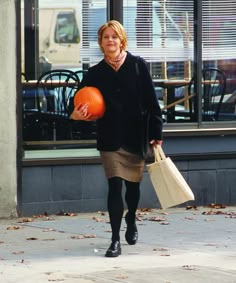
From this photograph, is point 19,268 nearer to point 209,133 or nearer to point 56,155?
point 56,155

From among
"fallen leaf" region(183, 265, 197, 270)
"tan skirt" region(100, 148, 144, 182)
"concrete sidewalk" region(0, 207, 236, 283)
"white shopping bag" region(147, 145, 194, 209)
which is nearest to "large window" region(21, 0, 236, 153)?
"concrete sidewalk" region(0, 207, 236, 283)

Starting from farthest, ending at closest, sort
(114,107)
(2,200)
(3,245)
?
(2,200)
(3,245)
(114,107)

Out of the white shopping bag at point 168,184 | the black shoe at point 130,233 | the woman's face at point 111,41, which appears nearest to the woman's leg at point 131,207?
the black shoe at point 130,233

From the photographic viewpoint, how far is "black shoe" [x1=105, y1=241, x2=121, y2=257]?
24.2ft

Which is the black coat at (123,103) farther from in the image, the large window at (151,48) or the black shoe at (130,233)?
the large window at (151,48)

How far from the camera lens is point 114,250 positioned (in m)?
7.41

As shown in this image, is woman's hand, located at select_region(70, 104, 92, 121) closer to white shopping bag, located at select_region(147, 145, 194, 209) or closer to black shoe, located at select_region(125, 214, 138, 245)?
white shopping bag, located at select_region(147, 145, 194, 209)

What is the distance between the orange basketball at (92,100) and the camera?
737cm

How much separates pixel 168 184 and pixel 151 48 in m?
2.97

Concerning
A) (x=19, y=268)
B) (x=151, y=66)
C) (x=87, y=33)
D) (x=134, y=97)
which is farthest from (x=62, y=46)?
(x=19, y=268)

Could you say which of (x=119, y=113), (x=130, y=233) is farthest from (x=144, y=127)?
(x=130, y=233)

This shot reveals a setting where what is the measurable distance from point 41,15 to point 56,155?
1517mm

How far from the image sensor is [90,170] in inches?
383

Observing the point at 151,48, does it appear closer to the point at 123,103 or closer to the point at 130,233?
the point at 123,103
